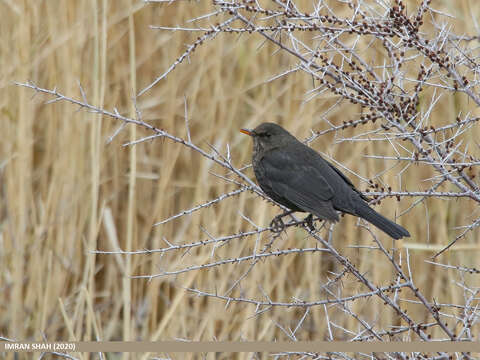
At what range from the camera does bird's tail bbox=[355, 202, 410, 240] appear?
9.59 feet

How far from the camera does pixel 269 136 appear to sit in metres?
3.55

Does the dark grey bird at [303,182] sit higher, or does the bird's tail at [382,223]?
the dark grey bird at [303,182]

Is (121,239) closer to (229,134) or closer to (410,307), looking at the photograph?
(229,134)

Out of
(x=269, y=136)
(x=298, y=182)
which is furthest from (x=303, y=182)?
(x=269, y=136)

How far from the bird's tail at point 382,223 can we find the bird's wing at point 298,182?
Answer: 142 mm

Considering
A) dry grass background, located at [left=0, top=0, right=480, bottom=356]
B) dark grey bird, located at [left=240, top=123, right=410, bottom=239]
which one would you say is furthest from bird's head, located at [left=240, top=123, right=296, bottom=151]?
dry grass background, located at [left=0, top=0, right=480, bottom=356]

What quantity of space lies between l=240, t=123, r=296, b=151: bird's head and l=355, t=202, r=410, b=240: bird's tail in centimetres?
61

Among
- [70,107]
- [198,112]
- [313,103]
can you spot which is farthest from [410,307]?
[70,107]

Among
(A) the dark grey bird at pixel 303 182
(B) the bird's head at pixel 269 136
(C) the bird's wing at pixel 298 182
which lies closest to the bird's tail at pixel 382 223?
(A) the dark grey bird at pixel 303 182

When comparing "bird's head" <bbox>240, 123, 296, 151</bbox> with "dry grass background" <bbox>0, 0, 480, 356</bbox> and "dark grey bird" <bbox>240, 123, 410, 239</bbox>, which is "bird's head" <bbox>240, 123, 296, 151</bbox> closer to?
"dark grey bird" <bbox>240, 123, 410, 239</bbox>

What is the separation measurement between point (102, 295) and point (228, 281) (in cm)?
86

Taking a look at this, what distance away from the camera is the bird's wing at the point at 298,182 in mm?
3006

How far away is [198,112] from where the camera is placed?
14.6 ft

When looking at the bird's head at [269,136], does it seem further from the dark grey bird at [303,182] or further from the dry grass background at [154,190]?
the dry grass background at [154,190]
